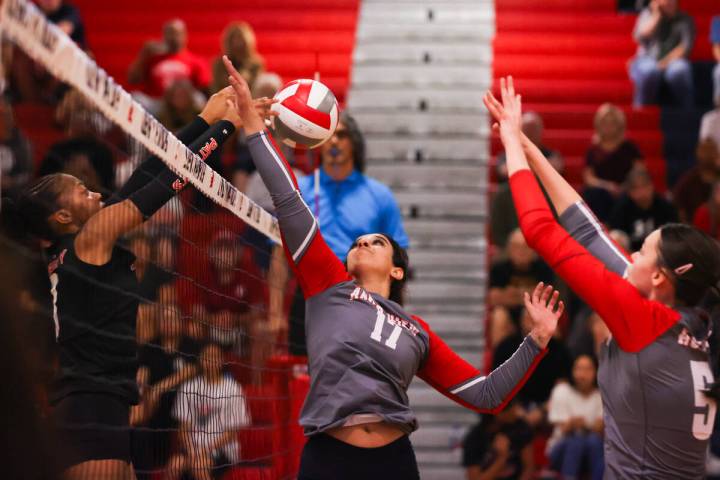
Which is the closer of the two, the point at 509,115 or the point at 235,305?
the point at 509,115

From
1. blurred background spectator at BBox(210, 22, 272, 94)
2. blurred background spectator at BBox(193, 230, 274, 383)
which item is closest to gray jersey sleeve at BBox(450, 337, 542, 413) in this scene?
blurred background spectator at BBox(193, 230, 274, 383)

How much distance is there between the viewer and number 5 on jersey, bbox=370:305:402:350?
3.83 meters

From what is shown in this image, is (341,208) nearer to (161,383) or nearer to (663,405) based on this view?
(161,383)

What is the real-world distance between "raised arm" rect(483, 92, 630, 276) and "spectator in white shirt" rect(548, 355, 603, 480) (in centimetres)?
392

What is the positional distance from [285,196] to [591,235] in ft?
3.73

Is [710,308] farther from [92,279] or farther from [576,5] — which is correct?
[576,5]

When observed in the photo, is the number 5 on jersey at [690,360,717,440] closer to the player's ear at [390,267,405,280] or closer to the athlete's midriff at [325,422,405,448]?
the athlete's midriff at [325,422,405,448]

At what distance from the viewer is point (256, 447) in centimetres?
538

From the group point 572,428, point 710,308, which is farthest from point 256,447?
point 572,428

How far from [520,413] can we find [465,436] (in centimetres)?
44

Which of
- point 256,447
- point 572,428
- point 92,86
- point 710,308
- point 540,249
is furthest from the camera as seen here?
point 572,428

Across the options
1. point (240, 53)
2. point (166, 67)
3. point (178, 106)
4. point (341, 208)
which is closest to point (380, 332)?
point (341, 208)

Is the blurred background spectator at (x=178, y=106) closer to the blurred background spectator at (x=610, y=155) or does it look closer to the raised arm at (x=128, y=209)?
the blurred background spectator at (x=610, y=155)

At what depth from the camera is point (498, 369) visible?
4.04 m
